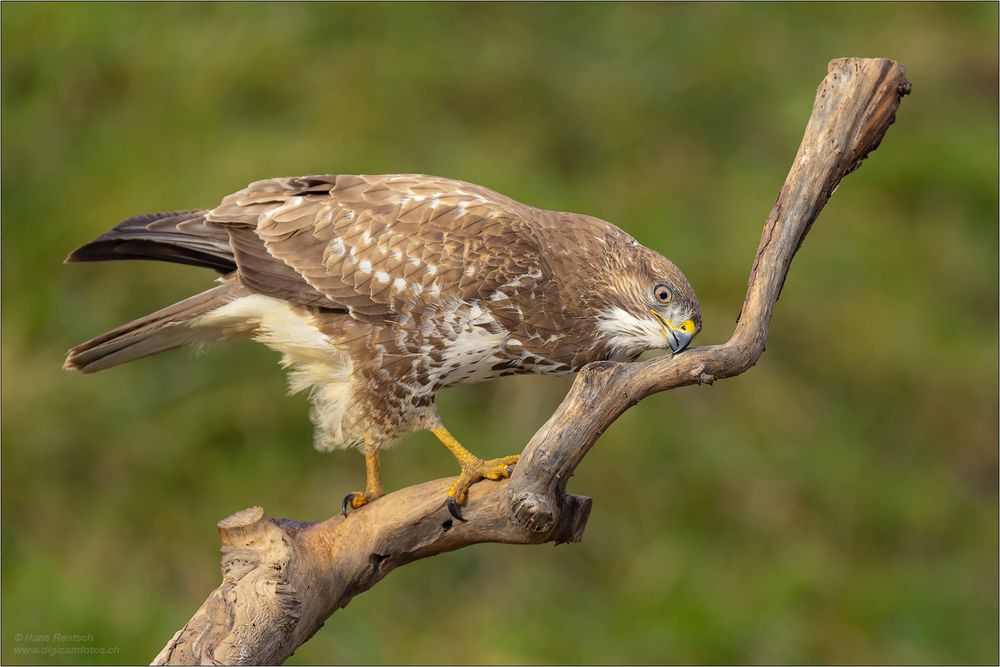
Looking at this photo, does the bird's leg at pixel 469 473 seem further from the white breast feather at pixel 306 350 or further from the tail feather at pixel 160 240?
the tail feather at pixel 160 240

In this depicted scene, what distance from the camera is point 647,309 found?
210 inches

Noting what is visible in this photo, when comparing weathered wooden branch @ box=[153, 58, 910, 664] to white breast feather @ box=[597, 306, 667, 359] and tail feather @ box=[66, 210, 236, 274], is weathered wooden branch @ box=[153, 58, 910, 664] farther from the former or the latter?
tail feather @ box=[66, 210, 236, 274]

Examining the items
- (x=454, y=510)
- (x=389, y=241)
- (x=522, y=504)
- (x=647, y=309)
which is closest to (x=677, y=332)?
(x=647, y=309)

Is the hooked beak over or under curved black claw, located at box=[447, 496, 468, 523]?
over

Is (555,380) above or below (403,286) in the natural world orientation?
below

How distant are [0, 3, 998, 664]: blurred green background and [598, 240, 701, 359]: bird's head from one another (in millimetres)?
3698

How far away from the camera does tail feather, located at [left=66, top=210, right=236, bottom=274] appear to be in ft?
18.5

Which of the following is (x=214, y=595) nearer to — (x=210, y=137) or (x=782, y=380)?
(x=210, y=137)

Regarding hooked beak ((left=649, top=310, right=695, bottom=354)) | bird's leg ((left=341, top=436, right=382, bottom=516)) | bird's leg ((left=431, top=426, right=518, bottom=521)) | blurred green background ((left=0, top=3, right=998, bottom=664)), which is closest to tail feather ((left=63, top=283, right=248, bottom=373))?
bird's leg ((left=341, top=436, right=382, bottom=516))

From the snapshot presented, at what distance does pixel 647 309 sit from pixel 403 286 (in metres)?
0.91

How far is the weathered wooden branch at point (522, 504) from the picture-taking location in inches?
188

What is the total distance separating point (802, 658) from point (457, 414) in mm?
2750

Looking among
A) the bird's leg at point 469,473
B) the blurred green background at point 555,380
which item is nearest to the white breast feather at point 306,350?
the bird's leg at point 469,473

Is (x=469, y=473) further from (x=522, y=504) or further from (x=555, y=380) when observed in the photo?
(x=555, y=380)
